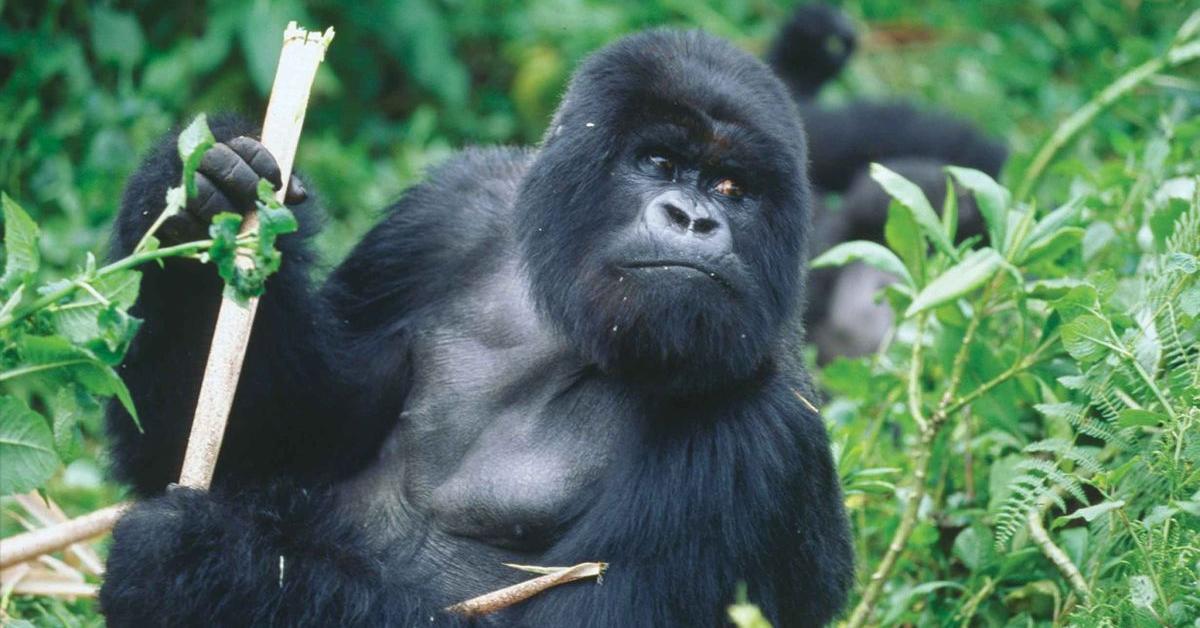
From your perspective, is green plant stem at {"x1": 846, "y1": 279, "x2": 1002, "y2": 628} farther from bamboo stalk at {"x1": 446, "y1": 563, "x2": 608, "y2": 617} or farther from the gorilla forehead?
bamboo stalk at {"x1": 446, "y1": 563, "x2": 608, "y2": 617}

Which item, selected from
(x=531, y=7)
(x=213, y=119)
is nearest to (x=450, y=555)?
(x=213, y=119)

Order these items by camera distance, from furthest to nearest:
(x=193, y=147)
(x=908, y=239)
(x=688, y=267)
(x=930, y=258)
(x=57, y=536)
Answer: (x=930, y=258) → (x=908, y=239) → (x=57, y=536) → (x=688, y=267) → (x=193, y=147)

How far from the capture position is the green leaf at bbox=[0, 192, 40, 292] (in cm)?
282

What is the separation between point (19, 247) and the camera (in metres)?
2.82

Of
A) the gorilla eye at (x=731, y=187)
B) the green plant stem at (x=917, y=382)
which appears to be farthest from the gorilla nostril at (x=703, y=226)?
the green plant stem at (x=917, y=382)

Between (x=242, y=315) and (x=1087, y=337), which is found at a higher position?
(x=242, y=315)

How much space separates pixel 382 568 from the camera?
11.9 ft

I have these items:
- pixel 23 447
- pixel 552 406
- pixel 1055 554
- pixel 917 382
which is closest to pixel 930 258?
pixel 917 382

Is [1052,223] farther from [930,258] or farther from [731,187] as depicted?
[930,258]

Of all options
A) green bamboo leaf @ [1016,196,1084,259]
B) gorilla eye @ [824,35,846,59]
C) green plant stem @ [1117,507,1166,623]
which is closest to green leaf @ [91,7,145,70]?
gorilla eye @ [824,35,846,59]

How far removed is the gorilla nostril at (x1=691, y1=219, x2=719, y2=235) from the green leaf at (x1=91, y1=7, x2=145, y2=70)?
4.40 m

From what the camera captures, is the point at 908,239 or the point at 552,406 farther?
the point at 908,239

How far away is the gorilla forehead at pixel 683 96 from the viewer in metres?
3.66

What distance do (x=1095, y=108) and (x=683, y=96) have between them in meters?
2.61
